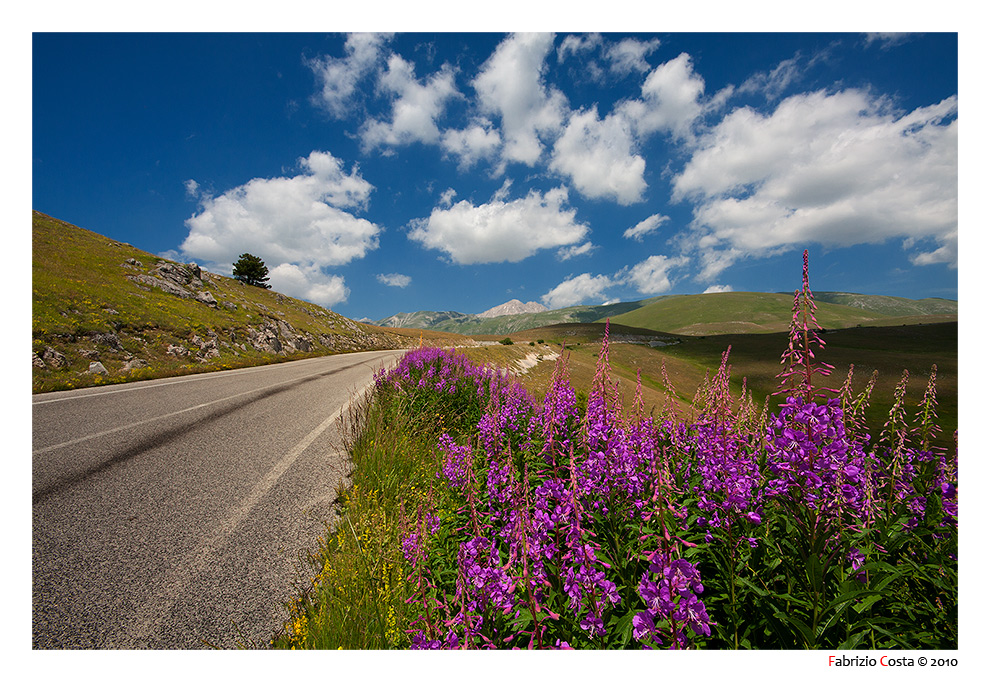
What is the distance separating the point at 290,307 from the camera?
5216 centimetres

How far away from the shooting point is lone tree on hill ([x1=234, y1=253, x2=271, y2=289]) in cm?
7444

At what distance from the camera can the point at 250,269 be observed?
74.7m

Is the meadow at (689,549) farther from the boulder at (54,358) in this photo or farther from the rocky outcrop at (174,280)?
the rocky outcrop at (174,280)

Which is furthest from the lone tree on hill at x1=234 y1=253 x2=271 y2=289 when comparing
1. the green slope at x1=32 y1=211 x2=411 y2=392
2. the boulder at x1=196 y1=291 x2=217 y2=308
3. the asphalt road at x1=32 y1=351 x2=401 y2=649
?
the asphalt road at x1=32 y1=351 x2=401 y2=649

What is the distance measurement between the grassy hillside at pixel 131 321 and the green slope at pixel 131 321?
0.06 m

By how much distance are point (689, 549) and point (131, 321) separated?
3066 cm

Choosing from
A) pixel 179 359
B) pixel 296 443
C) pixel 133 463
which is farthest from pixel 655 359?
pixel 179 359

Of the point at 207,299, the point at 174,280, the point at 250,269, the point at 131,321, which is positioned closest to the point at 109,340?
the point at 131,321

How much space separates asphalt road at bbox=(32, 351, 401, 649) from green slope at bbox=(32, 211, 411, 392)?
31.7 ft

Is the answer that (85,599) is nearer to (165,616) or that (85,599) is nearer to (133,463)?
(165,616)

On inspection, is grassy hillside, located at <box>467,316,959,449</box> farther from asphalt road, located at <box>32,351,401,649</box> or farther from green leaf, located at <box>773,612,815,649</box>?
asphalt road, located at <box>32,351,401,649</box>

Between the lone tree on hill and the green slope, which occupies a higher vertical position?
the lone tree on hill

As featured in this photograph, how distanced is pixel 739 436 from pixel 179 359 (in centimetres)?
2736

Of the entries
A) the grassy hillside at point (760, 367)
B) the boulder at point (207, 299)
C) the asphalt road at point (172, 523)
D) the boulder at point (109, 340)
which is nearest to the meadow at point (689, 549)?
the asphalt road at point (172, 523)
